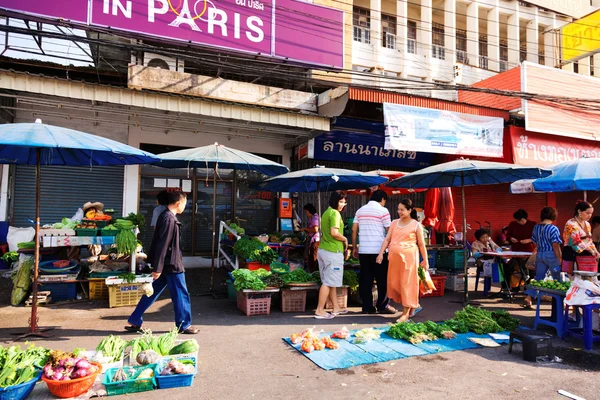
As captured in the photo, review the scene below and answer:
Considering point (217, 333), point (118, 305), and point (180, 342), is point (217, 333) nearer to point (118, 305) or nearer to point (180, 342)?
point (180, 342)

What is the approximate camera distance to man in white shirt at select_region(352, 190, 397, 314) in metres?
6.60

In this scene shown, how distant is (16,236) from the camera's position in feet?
30.8

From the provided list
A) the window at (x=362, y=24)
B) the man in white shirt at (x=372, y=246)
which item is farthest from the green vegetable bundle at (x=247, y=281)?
the window at (x=362, y=24)

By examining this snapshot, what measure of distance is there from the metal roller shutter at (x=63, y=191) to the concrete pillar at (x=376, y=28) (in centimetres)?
1324

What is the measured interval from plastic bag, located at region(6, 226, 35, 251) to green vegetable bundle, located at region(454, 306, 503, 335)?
9585mm

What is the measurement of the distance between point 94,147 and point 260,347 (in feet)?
11.0

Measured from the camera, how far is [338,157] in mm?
12945

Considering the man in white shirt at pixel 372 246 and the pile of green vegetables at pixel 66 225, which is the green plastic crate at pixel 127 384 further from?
the pile of green vegetables at pixel 66 225

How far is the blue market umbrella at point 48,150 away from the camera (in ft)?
15.4

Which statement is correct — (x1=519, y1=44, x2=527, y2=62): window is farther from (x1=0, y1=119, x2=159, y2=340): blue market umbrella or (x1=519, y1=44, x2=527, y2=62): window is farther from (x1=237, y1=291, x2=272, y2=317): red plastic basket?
(x1=0, y1=119, x2=159, y2=340): blue market umbrella

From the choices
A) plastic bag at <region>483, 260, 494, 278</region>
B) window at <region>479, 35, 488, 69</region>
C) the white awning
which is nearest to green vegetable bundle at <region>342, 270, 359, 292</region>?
plastic bag at <region>483, 260, 494, 278</region>

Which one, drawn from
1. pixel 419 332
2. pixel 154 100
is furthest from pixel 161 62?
pixel 419 332

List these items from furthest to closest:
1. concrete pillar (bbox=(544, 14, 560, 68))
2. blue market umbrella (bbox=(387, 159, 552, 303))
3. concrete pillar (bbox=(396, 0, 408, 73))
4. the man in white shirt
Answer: concrete pillar (bbox=(544, 14, 560, 68))
concrete pillar (bbox=(396, 0, 408, 73))
blue market umbrella (bbox=(387, 159, 552, 303))
the man in white shirt

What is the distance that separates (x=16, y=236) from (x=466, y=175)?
10.5 m
